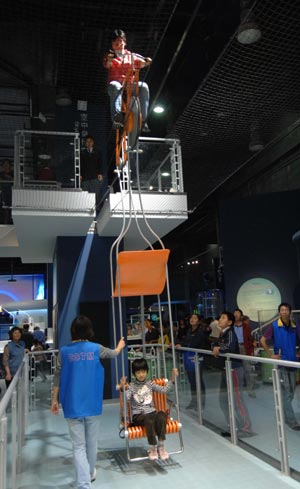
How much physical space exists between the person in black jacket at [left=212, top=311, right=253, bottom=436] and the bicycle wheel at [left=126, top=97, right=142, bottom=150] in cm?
277

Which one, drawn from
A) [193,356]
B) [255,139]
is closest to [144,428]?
[193,356]

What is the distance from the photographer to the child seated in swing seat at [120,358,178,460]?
4672 millimetres

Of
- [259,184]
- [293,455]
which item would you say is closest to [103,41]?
[293,455]

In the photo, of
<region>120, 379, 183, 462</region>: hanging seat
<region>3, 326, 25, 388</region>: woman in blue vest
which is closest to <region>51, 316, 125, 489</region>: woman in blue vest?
<region>120, 379, 183, 462</region>: hanging seat

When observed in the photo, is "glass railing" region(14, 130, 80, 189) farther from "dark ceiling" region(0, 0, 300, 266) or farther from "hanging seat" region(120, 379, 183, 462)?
"hanging seat" region(120, 379, 183, 462)

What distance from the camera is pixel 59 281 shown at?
903 cm

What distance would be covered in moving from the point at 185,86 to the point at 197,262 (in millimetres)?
21223

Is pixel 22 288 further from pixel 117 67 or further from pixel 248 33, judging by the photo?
pixel 117 67

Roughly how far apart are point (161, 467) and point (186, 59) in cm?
750

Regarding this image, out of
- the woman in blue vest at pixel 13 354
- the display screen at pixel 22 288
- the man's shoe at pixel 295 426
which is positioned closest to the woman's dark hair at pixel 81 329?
the man's shoe at pixel 295 426

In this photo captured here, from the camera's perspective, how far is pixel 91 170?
26.5 ft

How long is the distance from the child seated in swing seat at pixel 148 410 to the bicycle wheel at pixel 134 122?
2.34 m

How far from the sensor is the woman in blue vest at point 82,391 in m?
4.04

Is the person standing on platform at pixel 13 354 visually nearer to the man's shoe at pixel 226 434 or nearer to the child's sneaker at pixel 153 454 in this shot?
the child's sneaker at pixel 153 454
